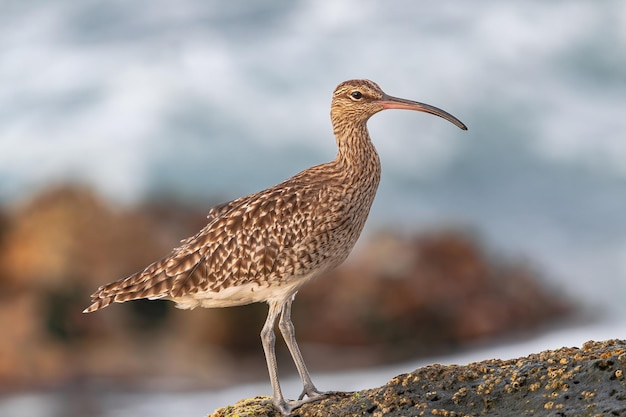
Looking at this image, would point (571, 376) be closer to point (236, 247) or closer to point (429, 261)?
point (236, 247)

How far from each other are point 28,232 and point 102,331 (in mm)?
2526

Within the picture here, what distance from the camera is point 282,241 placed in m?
7.88

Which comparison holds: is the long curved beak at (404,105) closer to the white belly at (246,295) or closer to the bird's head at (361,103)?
the bird's head at (361,103)

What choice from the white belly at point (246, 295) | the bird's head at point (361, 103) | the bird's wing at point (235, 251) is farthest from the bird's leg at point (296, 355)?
the bird's head at point (361, 103)

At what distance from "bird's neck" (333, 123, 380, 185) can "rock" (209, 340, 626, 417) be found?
2555 millimetres

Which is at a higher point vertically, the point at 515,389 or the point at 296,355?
the point at 296,355

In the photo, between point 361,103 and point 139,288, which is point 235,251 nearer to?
point 139,288

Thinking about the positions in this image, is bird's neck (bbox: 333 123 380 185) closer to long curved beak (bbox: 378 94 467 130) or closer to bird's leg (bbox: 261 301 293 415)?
long curved beak (bbox: 378 94 467 130)

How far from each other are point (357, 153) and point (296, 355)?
195 centimetres

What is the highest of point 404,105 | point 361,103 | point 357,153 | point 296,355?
point 361,103

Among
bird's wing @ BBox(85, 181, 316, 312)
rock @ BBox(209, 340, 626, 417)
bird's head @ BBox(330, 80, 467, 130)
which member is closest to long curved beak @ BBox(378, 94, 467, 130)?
bird's head @ BBox(330, 80, 467, 130)

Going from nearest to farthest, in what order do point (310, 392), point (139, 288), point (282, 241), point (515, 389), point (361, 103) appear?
point (515, 389) → point (310, 392) → point (282, 241) → point (139, 288) → point (361, 103)

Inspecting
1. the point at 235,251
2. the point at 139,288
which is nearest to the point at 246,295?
the point at 235,251

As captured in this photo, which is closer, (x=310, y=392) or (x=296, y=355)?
(x=310, y=392)
